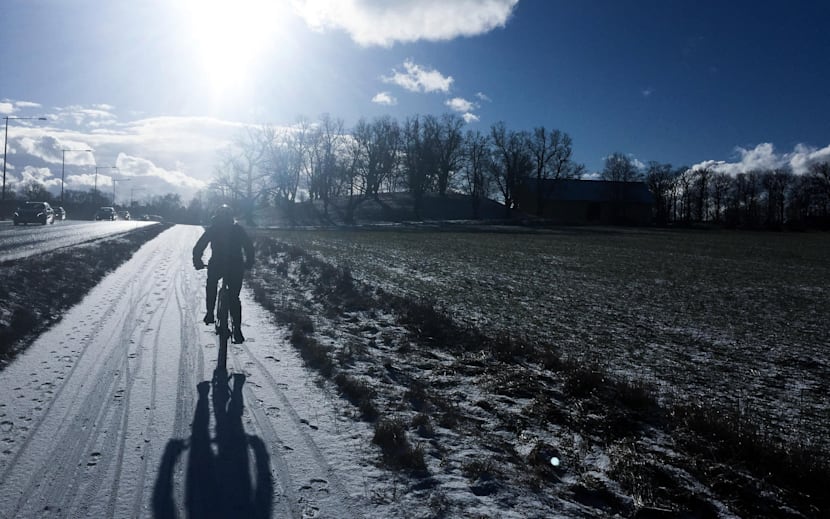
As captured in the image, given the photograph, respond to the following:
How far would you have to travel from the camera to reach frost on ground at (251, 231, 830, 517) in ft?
13.2

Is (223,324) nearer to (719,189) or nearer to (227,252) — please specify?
(227,252)

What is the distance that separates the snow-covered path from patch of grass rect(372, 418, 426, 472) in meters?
0.19

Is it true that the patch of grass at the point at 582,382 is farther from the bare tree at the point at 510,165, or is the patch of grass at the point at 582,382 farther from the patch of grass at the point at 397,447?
the bare tree at the point at 510,165

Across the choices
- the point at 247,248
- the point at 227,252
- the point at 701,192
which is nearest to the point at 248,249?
the point at 247,248

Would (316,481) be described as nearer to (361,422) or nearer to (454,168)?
(361,422)

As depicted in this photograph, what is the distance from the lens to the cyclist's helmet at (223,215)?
7570 mm

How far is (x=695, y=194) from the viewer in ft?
382

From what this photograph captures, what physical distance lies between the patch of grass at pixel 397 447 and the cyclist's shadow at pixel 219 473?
943 millimetres

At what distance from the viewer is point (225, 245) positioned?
7.65 metres

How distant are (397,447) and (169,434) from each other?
196 centimetres

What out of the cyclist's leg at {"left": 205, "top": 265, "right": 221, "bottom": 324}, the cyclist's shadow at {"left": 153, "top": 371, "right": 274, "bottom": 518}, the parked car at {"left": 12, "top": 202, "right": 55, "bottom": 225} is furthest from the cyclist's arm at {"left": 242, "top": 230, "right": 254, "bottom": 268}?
the parked car at {"left": 12, "top": 202, "right": 55, "bottom": 225}

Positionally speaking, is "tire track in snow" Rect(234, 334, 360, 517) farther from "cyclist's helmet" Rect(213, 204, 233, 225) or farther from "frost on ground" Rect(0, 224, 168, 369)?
"frost on ground" Rect(0, 224, 168, 369)

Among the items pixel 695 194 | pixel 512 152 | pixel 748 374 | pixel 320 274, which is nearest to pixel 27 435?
pixel 748 374

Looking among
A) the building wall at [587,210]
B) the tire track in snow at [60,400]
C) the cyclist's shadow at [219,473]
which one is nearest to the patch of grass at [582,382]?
the cyclist's shadow at [219,473]
